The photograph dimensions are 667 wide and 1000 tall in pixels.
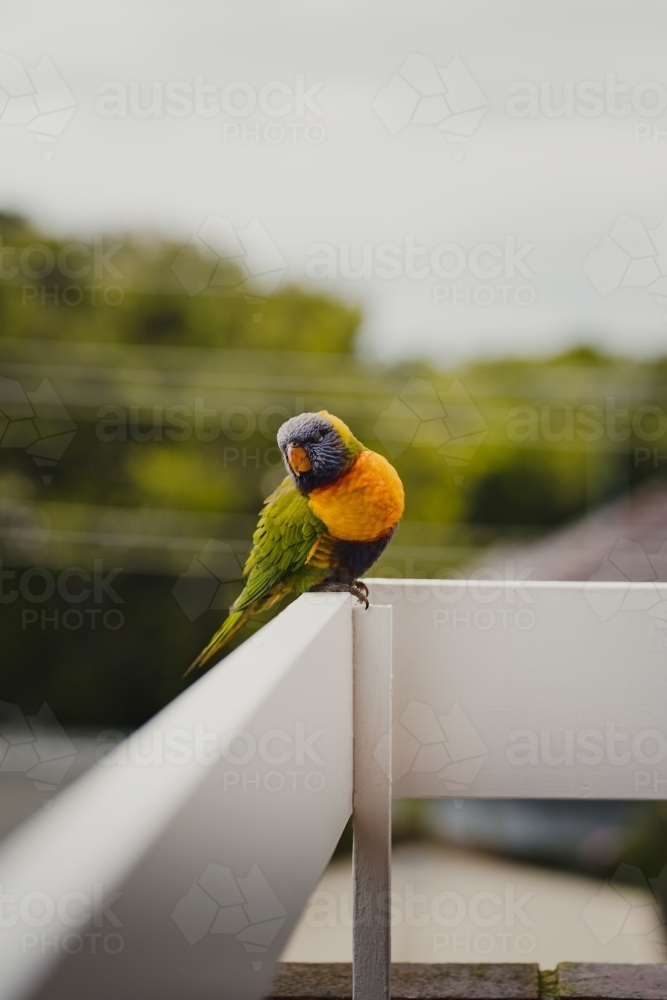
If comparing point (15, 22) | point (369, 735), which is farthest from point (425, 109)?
point (15, 22)

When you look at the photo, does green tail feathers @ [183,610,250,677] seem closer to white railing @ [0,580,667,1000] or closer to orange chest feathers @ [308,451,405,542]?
orange chest feathers @ [308,451,405,542]

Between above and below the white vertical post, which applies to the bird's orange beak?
above

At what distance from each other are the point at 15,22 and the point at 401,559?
3713 millimetres

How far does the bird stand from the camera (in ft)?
3.70

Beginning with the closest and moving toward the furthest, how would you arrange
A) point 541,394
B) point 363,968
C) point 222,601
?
point 363,968 < point 541,394 < point 222,601

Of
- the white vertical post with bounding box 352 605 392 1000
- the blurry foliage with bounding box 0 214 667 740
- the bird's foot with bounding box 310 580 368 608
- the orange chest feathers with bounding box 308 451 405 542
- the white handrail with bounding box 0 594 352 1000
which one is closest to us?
the white handrail with bounding box 0 594 352 1000

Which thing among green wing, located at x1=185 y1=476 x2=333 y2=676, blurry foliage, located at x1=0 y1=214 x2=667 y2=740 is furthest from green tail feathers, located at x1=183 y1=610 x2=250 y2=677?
blurry foliage, located at x1=0 y1=214 x2=667 y2=740

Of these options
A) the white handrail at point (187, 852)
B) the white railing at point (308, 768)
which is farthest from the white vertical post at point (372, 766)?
the white handrail at point (187, 852)

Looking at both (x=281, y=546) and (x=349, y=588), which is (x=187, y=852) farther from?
(x=281, y=546)

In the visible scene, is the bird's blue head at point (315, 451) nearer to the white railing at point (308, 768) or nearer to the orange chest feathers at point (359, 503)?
the orange chest feathers at point (359, 503)

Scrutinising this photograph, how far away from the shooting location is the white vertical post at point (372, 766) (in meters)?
0.79

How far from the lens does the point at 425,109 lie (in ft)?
5.02

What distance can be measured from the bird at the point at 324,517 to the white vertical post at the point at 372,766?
31cm

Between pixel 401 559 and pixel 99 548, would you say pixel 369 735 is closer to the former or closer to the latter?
pixel 401 559
